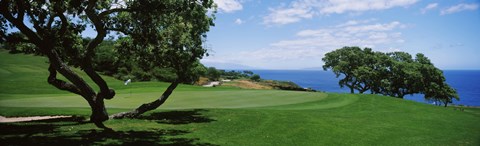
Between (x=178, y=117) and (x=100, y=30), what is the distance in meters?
7.50

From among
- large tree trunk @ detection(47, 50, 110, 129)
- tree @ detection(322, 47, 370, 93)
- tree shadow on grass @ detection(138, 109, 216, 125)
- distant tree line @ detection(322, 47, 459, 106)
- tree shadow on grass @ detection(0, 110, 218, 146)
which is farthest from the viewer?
tree @ detection(322, 47, 370, 93)

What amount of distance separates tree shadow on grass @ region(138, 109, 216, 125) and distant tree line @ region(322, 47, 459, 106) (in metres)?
51.6

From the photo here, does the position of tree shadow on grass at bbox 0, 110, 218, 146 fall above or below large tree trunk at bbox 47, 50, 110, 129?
below

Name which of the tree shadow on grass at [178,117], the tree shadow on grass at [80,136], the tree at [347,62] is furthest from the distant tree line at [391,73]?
the tree shadow on grass at [80,136]

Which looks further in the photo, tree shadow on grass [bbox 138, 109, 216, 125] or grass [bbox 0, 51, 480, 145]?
tree shadow on grass [bbox 138, 109, 216, 125]

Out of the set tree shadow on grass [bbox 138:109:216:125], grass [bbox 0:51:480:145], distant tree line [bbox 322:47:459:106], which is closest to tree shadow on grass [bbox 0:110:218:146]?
grass [bbox 0:51:480:145]

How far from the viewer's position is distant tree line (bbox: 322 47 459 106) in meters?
63.4

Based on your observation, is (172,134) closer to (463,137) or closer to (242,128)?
(242,128)

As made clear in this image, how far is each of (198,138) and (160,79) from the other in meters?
65.6

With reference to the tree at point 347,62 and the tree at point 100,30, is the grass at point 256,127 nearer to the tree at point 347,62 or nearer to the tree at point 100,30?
the tree at point 100,30

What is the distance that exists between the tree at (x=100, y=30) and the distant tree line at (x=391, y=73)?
5355cm

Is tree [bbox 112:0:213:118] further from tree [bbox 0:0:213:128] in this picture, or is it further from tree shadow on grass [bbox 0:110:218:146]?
tree shadow on grass [bbox 0:110:218:146]

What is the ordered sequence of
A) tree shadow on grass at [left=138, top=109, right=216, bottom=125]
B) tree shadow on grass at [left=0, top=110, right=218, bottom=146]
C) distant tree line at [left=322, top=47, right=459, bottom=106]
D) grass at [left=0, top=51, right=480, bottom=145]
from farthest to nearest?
distant tree line at [left=322, top=47, right=459, bottom=106], tree shadow on grass at [left=138, top=109, right=216, bottom=125], grass at [left=0, top=51, right=480, bottom=145], tree shadow on grass at [left=0, top=110, right=218, bottom=146]

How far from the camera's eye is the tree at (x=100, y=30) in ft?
47.9
